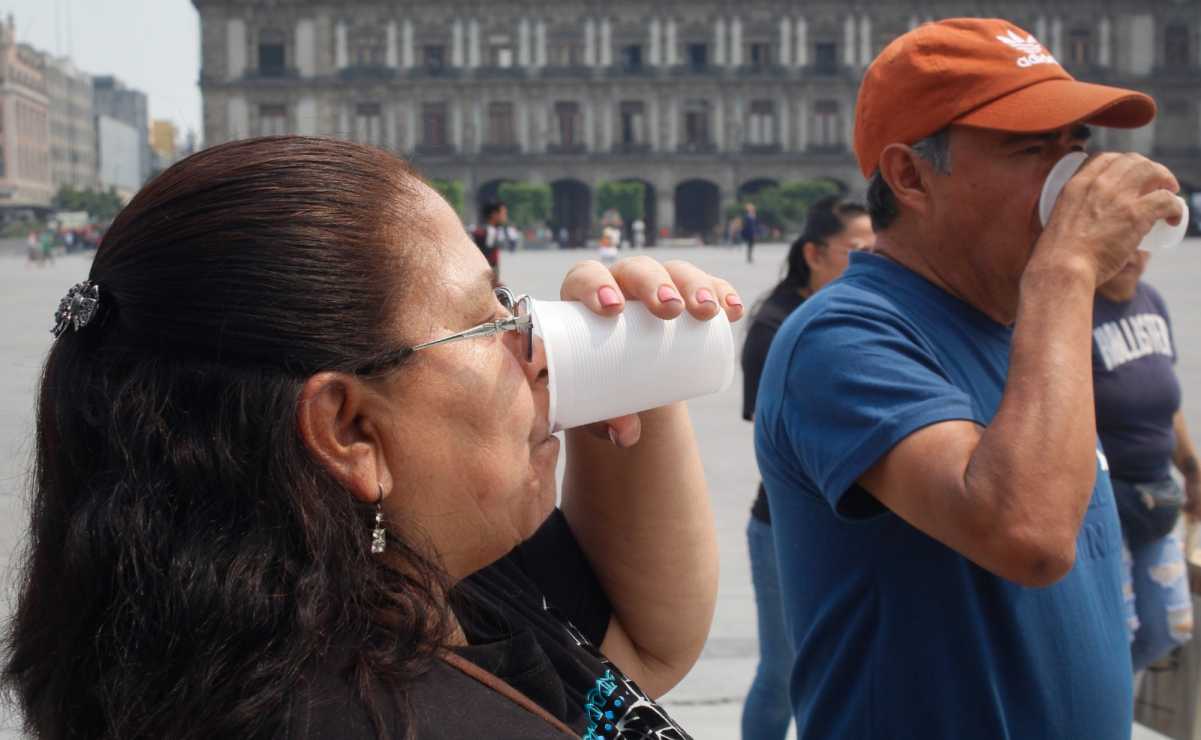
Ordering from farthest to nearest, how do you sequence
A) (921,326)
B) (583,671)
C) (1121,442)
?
(1121,442) < (921,326) < (583,671)

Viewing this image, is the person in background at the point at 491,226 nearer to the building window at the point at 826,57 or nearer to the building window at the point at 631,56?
the building window at the point at 631,56

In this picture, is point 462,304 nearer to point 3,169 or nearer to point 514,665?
point 514,665

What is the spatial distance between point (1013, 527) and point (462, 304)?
657 mm

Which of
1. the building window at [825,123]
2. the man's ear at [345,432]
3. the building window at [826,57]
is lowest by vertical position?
the man's ear at [345,432]

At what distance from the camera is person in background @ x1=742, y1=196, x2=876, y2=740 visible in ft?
9.47

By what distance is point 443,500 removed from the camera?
103 centimetres

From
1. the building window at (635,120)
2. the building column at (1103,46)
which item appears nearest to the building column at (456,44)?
the building window at (635,120)

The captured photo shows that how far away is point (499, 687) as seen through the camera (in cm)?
96

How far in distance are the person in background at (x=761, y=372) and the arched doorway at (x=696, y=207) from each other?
147 feet

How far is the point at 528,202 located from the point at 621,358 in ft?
144

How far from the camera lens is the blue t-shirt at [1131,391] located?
9.20 ft

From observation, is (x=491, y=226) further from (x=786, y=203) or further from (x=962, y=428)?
(x=786, y=203)

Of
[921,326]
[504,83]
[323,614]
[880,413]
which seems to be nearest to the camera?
[323,614]

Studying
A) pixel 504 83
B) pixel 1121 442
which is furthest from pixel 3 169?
Answer: pixel 1121 442
